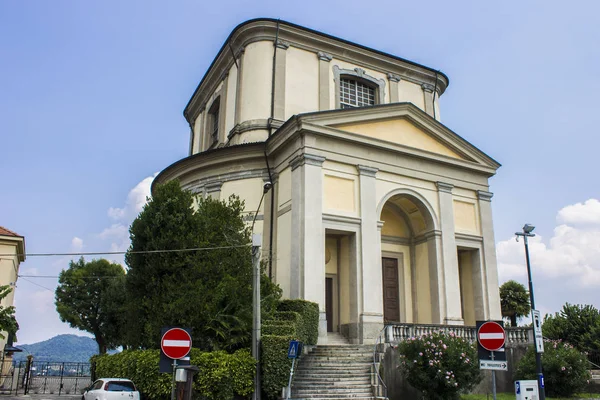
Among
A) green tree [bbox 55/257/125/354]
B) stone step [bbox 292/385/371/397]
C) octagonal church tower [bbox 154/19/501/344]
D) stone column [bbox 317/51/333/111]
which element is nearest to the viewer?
stone step [bbox 292/385/371/397]

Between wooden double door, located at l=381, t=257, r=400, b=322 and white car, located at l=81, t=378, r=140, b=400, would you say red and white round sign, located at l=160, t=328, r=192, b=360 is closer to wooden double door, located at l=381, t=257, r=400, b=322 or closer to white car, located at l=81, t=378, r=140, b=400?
white car, located at l=81, t=378, r=140, b=400

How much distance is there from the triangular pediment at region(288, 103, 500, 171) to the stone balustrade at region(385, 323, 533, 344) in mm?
7190

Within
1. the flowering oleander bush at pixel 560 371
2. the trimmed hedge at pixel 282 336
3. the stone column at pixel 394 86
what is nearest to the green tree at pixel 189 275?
the trimmed hedge at pixel 282 336

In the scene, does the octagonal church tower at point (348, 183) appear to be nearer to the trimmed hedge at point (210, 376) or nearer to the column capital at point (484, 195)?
the column capital at point (484, 195)

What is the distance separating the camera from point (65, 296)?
114 feet

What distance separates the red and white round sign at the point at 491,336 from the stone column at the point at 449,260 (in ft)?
36.5

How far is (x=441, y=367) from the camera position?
13367mm

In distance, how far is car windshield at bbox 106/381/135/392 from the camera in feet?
43.6

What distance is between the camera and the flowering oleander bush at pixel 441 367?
1338 centimetres

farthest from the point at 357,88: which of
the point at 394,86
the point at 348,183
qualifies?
the point at 348,183

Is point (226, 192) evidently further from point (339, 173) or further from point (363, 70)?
point (363, 70)

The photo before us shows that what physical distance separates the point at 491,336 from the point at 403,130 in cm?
1373

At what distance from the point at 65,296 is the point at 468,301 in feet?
83.4

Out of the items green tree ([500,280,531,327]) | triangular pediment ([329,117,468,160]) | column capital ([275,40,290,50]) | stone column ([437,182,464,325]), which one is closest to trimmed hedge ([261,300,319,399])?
stone column ([437,182,464,325])
